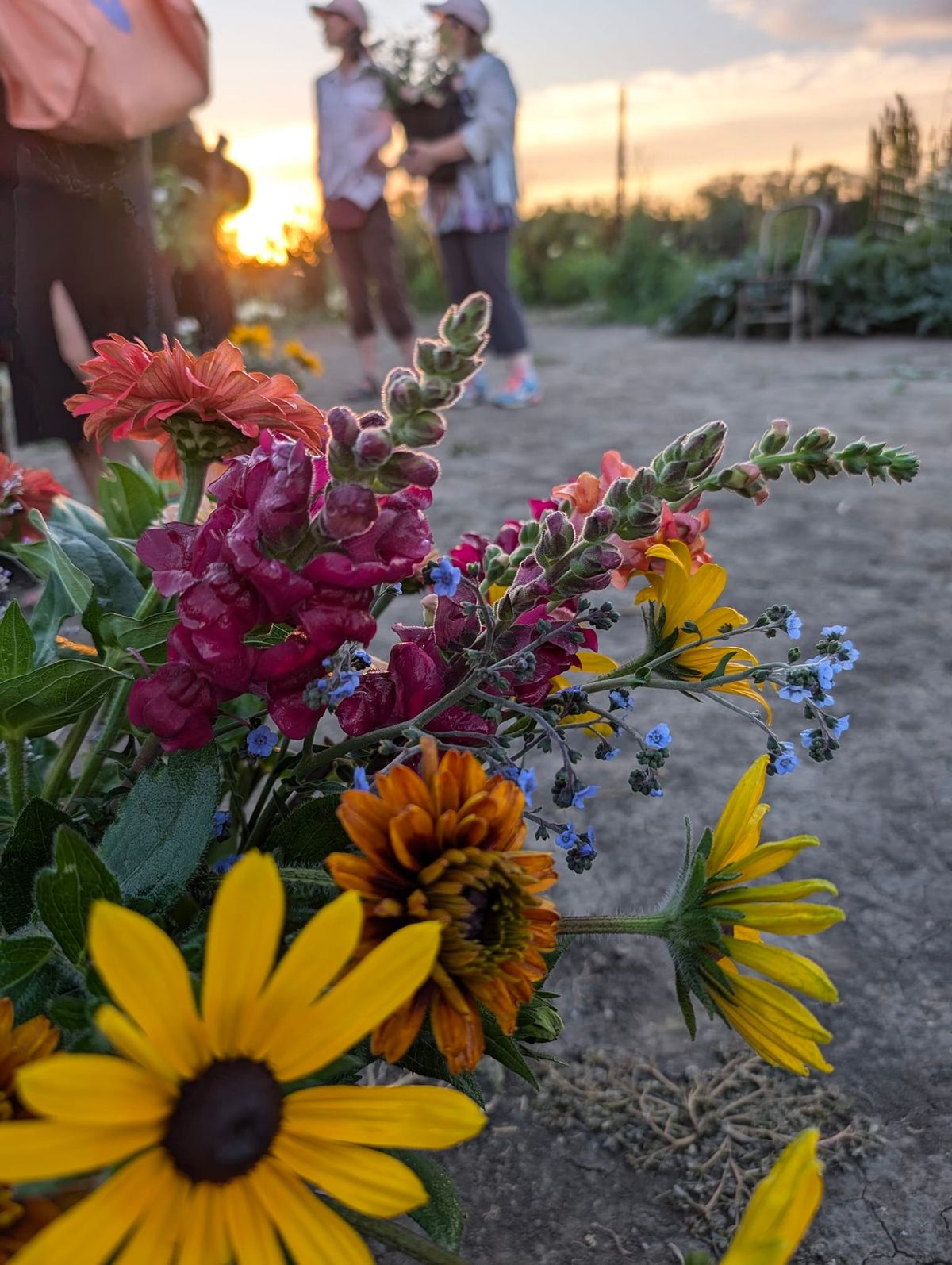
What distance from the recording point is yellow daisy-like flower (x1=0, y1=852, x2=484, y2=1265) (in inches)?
17.1

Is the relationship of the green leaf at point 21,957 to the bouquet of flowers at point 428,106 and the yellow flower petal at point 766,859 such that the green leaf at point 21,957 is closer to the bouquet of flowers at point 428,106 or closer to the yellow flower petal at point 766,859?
the yellow flower petal at point 766,859

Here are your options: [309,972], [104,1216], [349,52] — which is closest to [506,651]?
[309,972]

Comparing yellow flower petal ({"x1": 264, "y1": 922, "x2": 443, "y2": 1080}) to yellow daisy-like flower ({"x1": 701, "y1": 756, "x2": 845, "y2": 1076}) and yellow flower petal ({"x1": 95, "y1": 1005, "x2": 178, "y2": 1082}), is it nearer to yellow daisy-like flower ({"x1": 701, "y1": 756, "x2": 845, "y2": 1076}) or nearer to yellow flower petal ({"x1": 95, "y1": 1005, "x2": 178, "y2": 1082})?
yellow flower petal ({"x1": 95, "y1": 1005, "x2": 178, "y2": 1082})

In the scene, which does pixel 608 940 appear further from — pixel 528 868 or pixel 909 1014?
pixel 528 868

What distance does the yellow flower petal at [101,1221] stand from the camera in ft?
1.37

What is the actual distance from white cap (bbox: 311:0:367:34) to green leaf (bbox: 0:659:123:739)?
5.74m

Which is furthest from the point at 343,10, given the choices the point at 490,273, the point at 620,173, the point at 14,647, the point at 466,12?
the point at 620,173

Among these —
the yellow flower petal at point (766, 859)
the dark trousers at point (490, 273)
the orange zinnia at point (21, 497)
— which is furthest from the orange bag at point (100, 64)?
the dark trousers at point (490, 273)

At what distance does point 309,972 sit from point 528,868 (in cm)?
14

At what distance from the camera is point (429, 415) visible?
22.6 inches

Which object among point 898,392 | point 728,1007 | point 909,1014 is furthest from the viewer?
point 898,392

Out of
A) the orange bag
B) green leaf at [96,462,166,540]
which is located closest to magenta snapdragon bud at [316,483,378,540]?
green leaf at [96,462,166,540]

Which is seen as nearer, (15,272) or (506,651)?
(506,651)

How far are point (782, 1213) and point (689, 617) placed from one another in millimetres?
477
